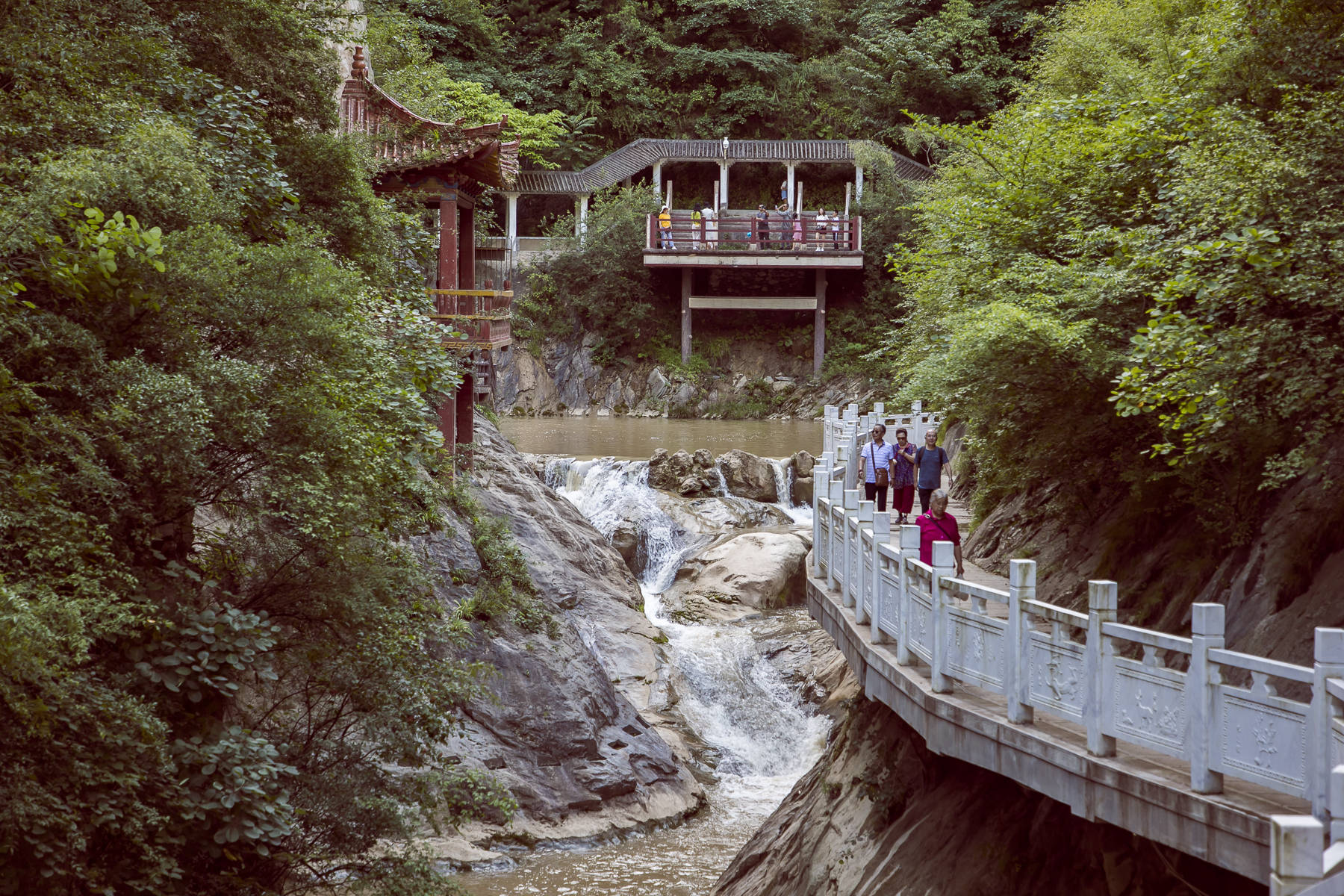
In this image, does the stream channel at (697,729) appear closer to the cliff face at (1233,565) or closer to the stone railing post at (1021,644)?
the cliff face at (1233,565)

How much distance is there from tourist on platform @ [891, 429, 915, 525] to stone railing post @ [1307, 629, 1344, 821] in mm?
8592

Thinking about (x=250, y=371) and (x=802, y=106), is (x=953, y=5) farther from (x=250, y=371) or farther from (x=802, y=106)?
(x=250, y=371)

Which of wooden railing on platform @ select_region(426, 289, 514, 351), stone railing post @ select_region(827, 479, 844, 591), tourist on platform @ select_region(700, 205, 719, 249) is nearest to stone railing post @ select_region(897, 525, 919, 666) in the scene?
stone railing post @ select_region(827, 479, 844, 591)

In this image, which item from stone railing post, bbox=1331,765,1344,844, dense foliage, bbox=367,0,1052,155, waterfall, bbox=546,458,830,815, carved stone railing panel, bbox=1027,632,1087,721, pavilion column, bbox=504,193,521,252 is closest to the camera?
stone railing post, bbox=1331,765,1344,844

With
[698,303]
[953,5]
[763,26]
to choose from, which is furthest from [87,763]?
[763,26]

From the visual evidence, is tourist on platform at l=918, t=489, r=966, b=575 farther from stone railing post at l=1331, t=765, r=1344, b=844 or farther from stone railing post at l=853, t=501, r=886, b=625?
stone railing post at l=1331, t=765, r=1344, b=844

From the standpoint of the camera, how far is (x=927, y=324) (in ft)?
60.2

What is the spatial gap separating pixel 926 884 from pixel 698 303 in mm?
33956

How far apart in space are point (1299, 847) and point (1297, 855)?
0.08 ft

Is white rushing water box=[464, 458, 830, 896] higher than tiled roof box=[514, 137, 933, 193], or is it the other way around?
tiled roof box=[514, 137, 933, 193]

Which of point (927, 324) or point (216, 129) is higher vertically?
point (216, 129)

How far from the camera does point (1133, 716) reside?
19.4ft

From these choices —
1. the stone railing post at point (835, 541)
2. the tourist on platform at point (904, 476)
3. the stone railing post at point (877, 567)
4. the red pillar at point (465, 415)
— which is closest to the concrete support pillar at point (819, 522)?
the stone railing post at point (835, 541)

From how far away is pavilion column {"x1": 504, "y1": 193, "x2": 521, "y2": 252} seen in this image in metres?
41.8
